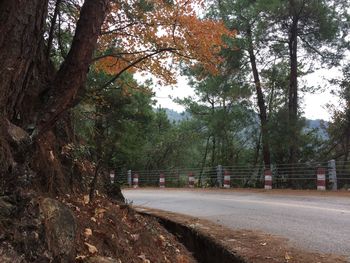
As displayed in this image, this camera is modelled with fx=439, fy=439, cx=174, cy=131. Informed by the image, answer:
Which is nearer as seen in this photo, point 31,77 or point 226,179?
point 31,77

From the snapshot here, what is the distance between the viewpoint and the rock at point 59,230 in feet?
12.0

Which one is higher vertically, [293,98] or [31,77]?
[293,98]

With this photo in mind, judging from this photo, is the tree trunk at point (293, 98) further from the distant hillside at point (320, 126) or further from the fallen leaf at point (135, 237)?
the fallen leaf at point (135, 237)

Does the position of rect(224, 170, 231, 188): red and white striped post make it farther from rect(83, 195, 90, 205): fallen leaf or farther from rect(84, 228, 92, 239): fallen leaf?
rect(84, 228, 92, 239): fallen leaf

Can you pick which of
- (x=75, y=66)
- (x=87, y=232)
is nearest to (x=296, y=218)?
(x=87, y=232)

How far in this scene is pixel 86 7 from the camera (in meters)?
5.12

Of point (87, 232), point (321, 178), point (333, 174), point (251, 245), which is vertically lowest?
point (251, 245)

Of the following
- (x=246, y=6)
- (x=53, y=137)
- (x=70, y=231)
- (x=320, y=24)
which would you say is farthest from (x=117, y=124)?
(x=70, y=231)

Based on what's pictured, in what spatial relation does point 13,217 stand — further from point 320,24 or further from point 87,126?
point 320,24

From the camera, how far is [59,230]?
A: 3.83 meters

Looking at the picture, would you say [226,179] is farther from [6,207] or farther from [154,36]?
[6,207]

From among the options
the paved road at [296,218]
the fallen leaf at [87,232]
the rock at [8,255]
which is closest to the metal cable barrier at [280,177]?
the paved road at [296,218]

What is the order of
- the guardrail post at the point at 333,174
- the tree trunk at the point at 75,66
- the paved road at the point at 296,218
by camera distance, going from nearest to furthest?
the tree trunk at the point at 75,66 < the paved road at the point at 296,218 < the guardrail post at the point at 333,174

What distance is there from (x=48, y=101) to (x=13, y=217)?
1878mm
